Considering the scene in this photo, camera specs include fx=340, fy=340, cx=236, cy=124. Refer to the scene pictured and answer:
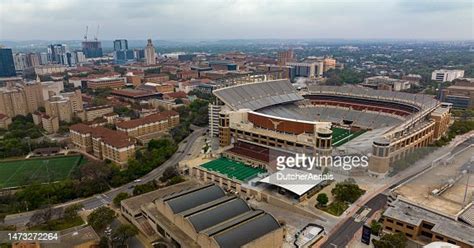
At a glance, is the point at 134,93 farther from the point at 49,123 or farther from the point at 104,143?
the point at 104,143

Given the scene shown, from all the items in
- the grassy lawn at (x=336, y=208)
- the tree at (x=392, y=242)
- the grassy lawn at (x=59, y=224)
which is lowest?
the grassy lawn at (x=59, y=224)

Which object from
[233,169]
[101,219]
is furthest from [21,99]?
[101,219]

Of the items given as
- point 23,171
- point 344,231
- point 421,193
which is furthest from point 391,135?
point 23,171

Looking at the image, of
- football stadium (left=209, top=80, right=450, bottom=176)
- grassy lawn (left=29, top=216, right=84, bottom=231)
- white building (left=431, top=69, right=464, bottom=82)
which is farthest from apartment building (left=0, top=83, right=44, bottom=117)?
white building (left=431, top=69, right=464, bottom=82)

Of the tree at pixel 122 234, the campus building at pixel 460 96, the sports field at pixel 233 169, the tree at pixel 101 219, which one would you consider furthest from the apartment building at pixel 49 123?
the campus building at pixel 460 96

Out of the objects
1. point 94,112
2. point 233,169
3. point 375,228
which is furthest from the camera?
point 94,112

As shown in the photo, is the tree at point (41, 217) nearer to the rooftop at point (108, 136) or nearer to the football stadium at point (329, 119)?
the rooftop at point (108, 136)
